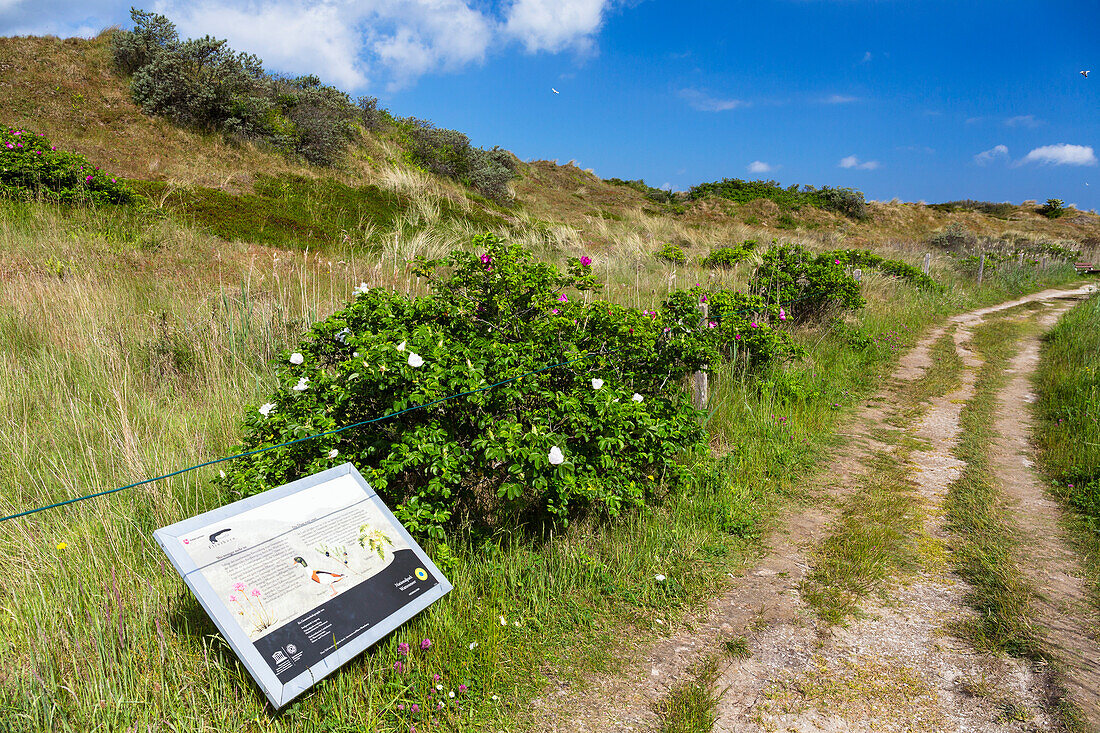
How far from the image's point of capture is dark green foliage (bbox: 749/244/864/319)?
26.2ft

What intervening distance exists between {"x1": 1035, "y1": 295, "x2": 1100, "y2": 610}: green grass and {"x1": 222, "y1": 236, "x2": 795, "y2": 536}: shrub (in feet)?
8.64

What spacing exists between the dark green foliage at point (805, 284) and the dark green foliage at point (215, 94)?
12.4m

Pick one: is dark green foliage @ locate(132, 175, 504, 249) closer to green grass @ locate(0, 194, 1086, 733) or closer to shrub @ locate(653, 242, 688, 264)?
green grass @ locate(0, 194, 1086, 733)

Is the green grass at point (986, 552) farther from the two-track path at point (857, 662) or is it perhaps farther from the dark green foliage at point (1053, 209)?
the dark green foliage at point (1053, 209)

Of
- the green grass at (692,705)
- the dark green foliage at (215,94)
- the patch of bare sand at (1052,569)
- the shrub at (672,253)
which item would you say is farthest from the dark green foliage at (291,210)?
the patch of bare sand at (1052,569)

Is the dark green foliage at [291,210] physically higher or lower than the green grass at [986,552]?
higher

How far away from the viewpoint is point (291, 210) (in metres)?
11.5

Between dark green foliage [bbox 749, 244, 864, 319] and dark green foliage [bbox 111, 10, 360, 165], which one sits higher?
dark green foliage [bbox 111, 10, 360, 165]

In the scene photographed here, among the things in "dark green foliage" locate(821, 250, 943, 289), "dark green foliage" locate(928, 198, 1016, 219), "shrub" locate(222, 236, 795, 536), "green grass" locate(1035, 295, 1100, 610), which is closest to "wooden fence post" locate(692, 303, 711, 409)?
"shrub" locate(222, 236, 795, 536)

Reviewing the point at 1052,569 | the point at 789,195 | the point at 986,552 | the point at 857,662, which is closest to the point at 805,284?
the point at 986,552

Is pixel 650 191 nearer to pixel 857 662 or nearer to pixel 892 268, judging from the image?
pixel 892 268

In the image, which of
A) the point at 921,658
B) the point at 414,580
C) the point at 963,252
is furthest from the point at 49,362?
the point at 963,252

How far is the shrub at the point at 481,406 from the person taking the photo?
288 centimetres

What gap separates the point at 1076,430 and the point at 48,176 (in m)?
13.4
